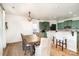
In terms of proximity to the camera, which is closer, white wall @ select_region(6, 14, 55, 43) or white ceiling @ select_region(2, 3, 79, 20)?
white ceiling @ select_region(2, 3, 79, 20)

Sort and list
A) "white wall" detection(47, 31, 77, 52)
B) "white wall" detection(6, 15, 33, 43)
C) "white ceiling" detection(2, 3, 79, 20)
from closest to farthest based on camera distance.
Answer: "white ceiling" detection(2, 3, 79, 20), "white wall" detection(6, 15, 33, 43), "white wall" detection(47, 31, 77, 52)

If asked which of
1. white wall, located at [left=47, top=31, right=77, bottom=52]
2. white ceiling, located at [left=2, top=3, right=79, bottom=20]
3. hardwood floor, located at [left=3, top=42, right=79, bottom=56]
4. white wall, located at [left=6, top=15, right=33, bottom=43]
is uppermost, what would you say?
white ceiling, located at [left=2, top=3, right=79, bottom=20]

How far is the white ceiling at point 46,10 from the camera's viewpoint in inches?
65.3

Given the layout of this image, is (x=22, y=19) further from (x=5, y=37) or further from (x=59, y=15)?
(x=59, y=15)

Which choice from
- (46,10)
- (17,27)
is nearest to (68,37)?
(46,10)

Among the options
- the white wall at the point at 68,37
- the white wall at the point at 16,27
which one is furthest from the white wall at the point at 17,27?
the white wall at the point at 68,37

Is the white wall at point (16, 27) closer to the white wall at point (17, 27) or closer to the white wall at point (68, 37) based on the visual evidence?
the white wall at point (17, 27)

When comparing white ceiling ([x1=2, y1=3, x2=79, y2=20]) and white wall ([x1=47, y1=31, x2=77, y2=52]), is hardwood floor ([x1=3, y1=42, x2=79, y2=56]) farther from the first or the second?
white ceiling ([x1=2, y1=3, x2=79, y2=20])

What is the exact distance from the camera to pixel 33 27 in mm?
1892

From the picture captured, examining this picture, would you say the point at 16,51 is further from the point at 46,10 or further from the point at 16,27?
the point at 46,10

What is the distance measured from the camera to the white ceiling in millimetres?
1659

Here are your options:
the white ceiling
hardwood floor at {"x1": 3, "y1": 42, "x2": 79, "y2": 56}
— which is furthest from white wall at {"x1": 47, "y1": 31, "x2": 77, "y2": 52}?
the white ceiling

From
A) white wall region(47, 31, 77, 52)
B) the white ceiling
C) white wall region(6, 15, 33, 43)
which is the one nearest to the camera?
the white ceiling

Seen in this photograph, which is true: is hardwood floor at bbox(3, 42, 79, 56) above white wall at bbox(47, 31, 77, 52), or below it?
below
